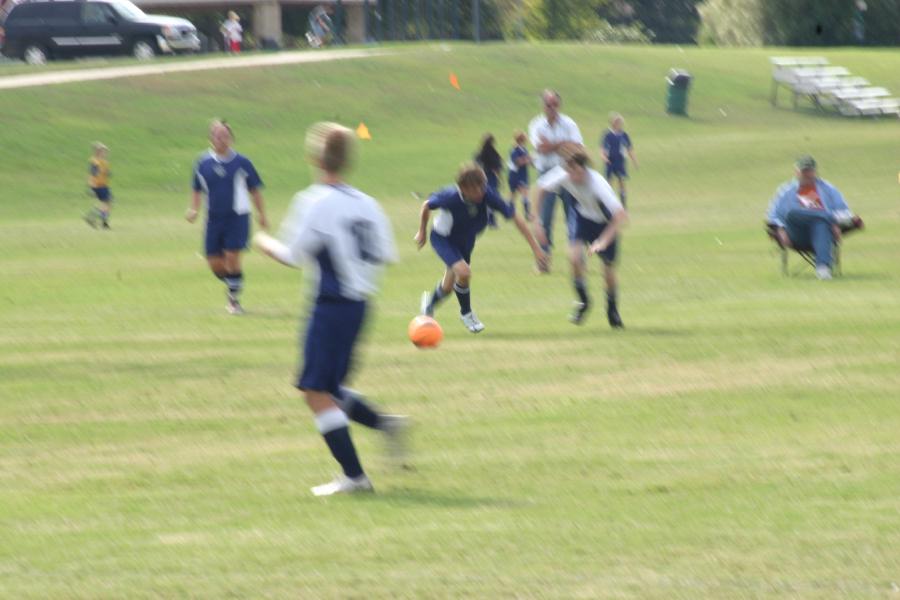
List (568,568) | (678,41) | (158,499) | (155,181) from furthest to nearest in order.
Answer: (678,41) < (155,181) < (158,499) < (568,568)

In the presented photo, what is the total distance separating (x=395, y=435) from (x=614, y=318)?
23.2ft

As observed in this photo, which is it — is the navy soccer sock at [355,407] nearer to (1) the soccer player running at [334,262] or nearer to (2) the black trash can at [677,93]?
(1) the soccer player running at [334,262]

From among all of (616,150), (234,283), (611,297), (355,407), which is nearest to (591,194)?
(611,297)

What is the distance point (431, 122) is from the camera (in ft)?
152

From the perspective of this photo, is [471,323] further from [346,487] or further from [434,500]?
[434,500]

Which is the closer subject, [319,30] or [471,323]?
[471,323]

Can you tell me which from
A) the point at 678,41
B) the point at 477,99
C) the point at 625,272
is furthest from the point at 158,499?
the point at 678,41

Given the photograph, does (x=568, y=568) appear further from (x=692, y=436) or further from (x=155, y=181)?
(x=155, y=181)

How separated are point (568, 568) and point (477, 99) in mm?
42722

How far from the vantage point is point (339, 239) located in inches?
336

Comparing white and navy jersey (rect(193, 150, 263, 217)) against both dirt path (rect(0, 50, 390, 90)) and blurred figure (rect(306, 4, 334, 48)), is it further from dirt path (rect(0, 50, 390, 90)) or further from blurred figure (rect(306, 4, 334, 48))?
blurred figure (rect(306, 4, 334, 48))

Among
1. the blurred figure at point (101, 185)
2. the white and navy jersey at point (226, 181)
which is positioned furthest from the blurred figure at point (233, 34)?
the white and navy jersey at point (226, 181)

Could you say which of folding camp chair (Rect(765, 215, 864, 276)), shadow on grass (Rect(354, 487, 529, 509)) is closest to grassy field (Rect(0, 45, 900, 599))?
shadow on grass (Rect(354, 487, 529, 509))

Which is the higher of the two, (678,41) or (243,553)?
(243,553)
